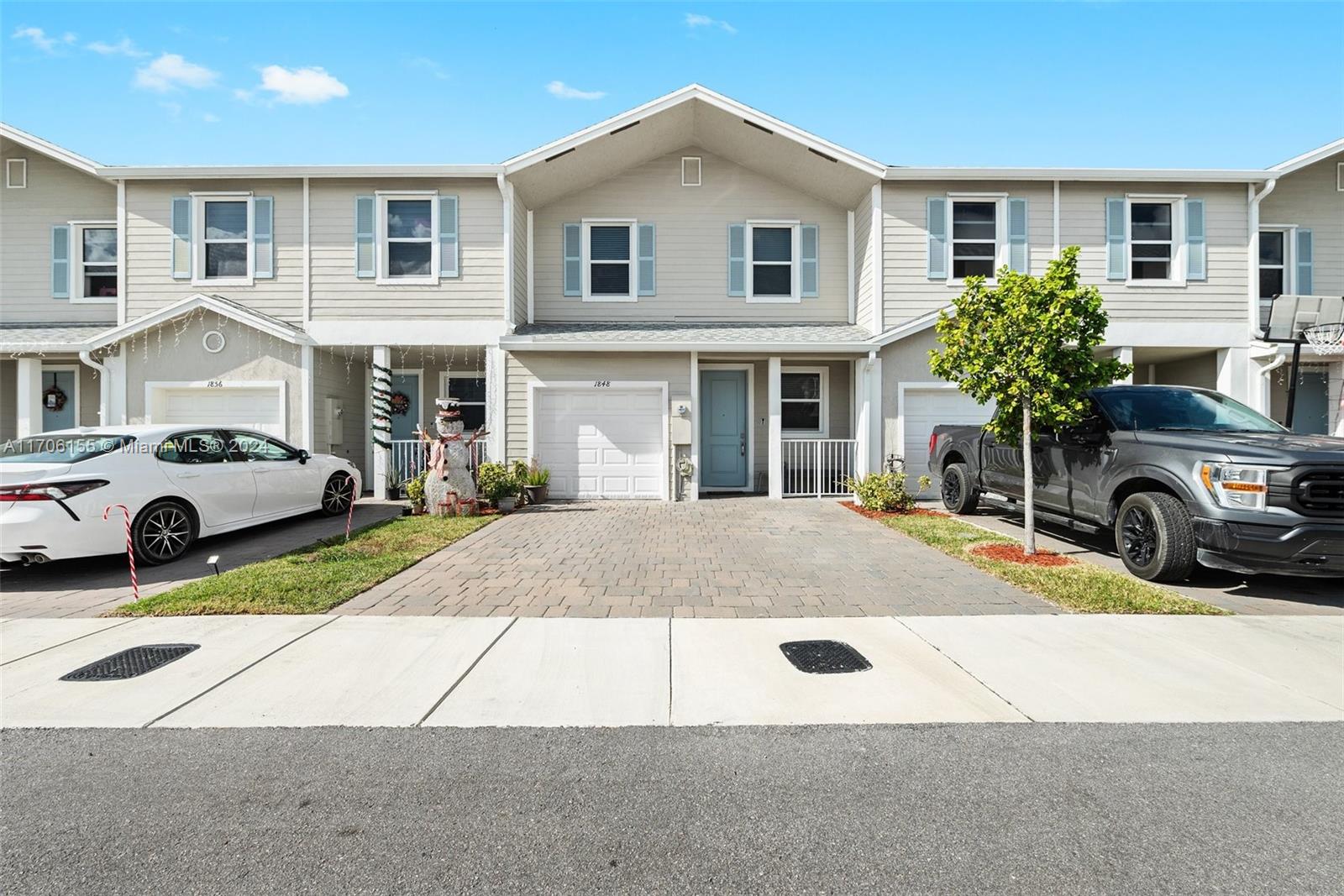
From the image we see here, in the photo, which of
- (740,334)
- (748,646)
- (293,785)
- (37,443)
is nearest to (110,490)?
(37,443)

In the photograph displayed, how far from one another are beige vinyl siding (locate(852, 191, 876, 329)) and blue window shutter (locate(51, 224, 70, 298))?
55.4ft

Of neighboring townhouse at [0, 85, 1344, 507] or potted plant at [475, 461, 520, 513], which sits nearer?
potted plant at [475, 461, 520, 513]

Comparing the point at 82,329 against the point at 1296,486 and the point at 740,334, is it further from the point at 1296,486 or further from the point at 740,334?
the point at 1296,486

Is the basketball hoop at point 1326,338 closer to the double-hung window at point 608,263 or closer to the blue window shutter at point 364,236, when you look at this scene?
the double-hung window at point 608,263

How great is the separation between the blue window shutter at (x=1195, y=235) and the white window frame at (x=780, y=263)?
7.56 metres

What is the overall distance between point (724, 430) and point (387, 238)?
7918 millimetres

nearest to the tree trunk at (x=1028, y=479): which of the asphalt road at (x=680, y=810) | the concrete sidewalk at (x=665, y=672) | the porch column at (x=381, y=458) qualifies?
the concrete sidewalk at (x=665, y=672)

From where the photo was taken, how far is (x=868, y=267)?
43.1 ft

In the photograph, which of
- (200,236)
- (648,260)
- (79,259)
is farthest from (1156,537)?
(79,259)

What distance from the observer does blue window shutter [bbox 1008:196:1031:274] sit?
13.0 metres

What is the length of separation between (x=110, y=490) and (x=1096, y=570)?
399 inches

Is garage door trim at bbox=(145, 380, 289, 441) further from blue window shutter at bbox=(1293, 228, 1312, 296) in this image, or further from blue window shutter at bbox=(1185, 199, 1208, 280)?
blue window shutter at bbox=(1293, 228, 1312, 296)

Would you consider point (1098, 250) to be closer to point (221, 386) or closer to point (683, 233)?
point (683, 233)

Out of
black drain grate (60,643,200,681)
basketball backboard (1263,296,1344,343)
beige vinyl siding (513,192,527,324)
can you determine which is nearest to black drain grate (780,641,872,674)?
black drain grate (60,643,200,681)
